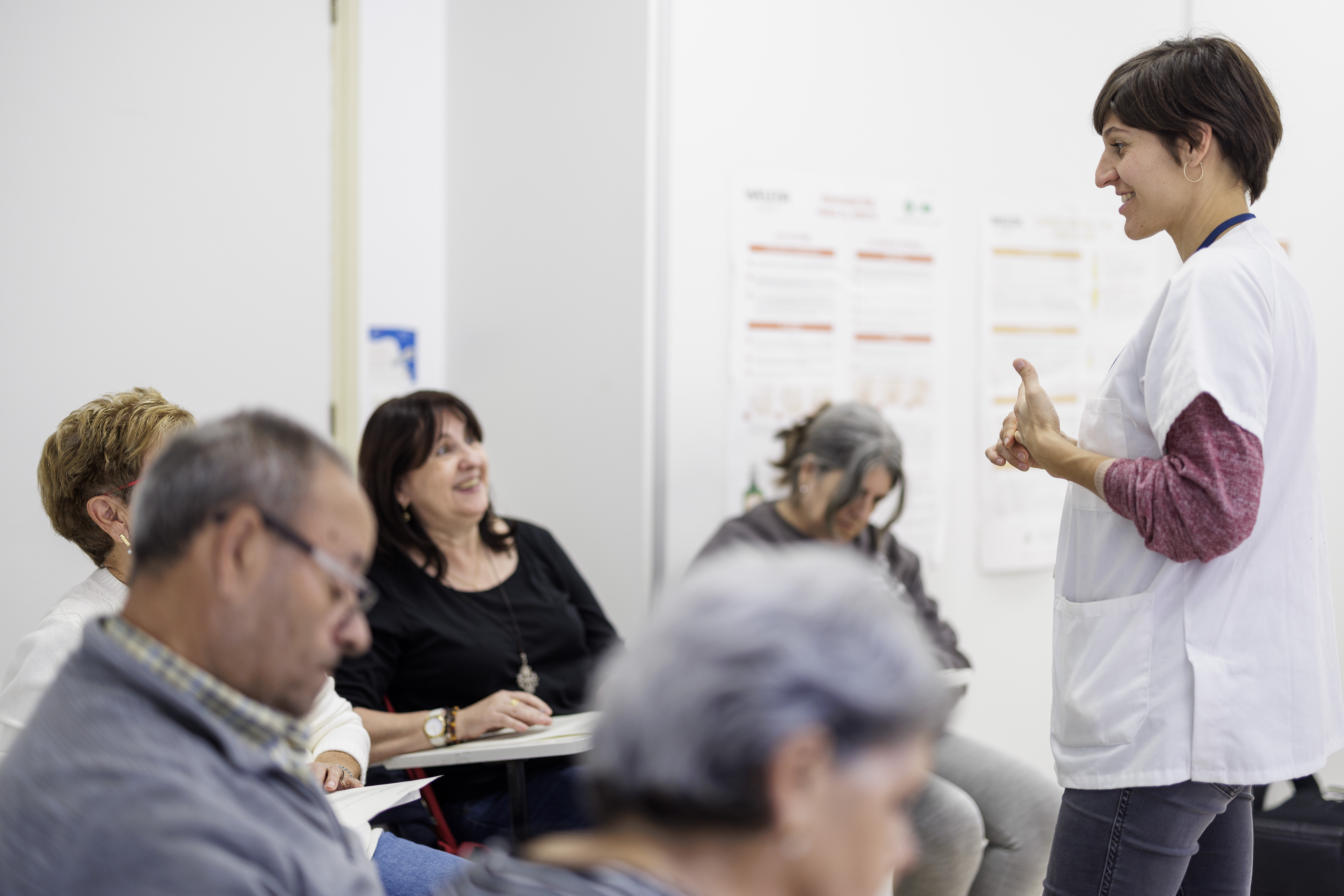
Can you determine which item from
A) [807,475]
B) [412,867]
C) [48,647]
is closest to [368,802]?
[412,867]

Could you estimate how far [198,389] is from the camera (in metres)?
2.82

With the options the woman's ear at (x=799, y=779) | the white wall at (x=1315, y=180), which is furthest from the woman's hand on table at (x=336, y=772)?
the white wall at (x=1315, y=180)

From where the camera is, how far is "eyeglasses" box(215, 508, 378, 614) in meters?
0.90

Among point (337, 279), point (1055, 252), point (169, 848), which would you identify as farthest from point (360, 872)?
point (1055, 252)

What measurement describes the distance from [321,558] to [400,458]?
1.48 meters

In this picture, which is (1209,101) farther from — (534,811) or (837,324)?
(534,811)

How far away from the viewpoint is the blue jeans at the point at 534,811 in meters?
2.11

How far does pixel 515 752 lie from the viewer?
6.24 ft

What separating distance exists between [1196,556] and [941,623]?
155 cm

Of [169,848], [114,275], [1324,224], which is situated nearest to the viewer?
[169,848]

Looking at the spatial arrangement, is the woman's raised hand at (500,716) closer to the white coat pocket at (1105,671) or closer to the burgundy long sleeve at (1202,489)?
the white coat pocket at (1105,671)

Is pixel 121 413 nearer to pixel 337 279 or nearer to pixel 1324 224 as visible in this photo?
pixel 337 279

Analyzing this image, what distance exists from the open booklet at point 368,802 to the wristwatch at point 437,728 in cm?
30

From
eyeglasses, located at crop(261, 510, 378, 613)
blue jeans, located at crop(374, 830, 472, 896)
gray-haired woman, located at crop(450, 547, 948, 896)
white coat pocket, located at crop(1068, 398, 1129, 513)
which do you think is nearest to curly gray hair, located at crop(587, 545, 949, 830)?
gray-haired woman, located at crop(450, 547, 948, 896)
